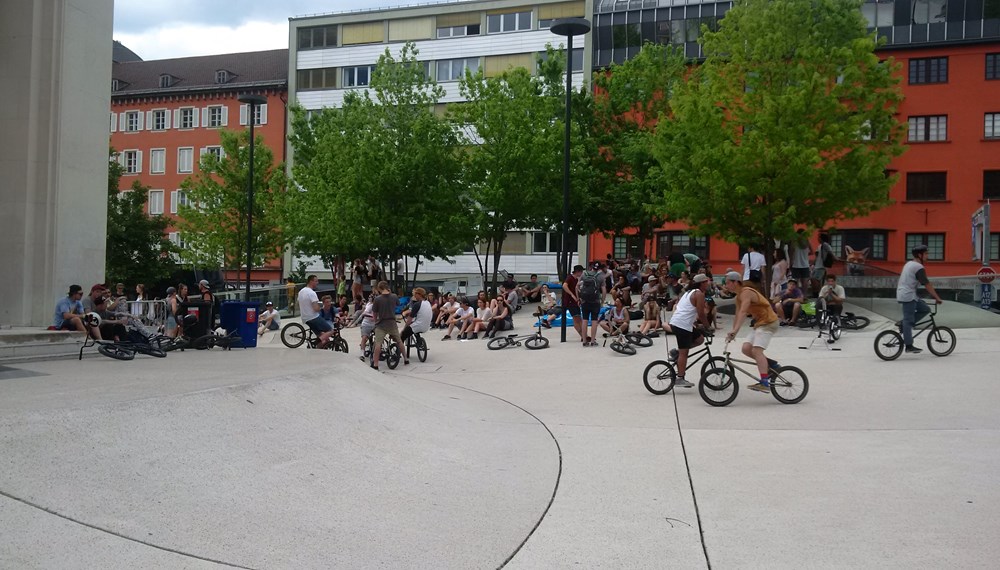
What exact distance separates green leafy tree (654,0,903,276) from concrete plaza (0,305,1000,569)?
1291 cm

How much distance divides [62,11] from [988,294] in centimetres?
2217

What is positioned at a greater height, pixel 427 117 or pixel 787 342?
pixel 427 117

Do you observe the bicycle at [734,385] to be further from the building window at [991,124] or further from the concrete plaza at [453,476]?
the building window at [991,124]

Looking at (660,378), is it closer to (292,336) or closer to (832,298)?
(832,298)

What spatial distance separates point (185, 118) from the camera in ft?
214

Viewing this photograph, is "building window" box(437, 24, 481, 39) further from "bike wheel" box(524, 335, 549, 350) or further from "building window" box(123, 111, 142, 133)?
"bike wheel" box(524, 335, 549, 350)

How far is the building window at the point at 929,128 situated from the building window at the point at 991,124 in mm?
1827

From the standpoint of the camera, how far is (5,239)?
14.3 m

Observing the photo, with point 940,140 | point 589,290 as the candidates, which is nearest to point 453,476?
point 589,290

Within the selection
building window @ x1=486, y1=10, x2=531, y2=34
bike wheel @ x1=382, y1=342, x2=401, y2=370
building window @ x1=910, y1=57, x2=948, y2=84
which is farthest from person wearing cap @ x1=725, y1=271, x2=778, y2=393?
building window @ x1=486, y1=10, x2=531, y2=34

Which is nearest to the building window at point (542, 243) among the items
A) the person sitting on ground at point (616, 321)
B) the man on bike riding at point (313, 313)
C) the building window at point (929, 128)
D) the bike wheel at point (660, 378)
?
the building window at point (929, 128)

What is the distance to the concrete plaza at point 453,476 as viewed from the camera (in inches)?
210

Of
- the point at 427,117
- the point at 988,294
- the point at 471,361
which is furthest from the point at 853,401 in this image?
the point at 427,117

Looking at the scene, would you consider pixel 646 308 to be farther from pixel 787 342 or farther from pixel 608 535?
pixel 608 535
